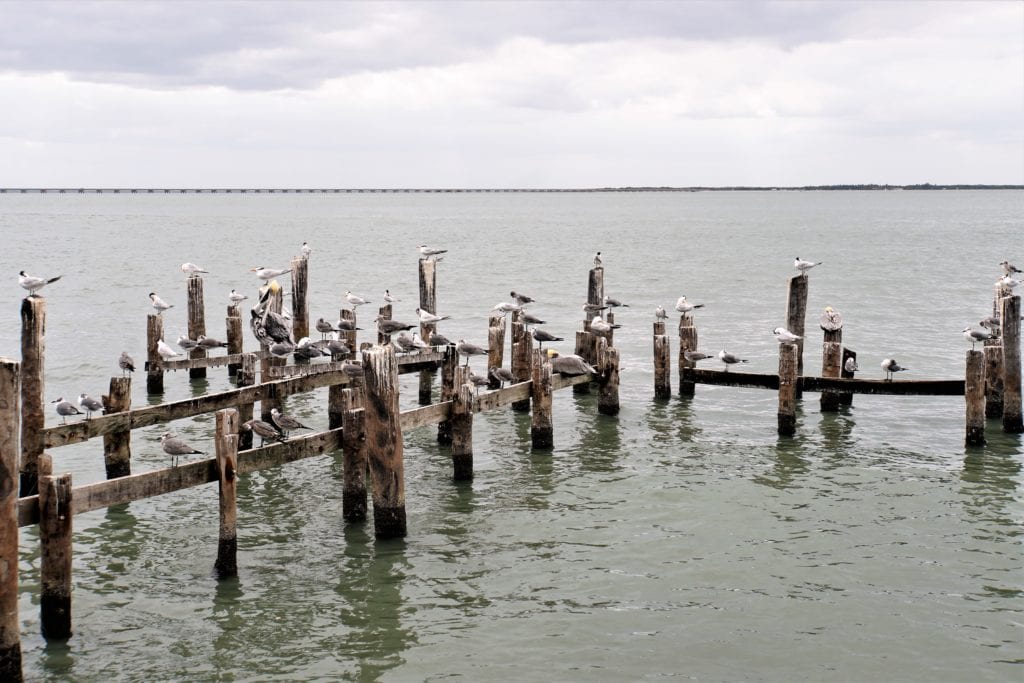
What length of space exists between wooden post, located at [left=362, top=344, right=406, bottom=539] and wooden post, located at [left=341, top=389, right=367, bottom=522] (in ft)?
1.28

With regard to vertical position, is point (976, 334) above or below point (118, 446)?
above

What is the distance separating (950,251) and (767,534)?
57913 millimetres

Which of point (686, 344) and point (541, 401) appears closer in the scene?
point (541, 401)

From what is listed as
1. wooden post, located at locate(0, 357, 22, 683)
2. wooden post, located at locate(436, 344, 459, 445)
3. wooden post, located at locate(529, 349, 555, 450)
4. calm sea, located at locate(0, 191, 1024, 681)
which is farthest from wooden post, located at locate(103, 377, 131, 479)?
wooden post, located at locate(529, 349, 555, 450)

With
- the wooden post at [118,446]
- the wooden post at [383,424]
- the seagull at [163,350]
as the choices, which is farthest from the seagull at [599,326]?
the wooden post at [118,446]

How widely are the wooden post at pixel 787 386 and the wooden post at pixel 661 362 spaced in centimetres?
271

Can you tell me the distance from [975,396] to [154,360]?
1365 centimetres

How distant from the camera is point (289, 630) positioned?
9492mm

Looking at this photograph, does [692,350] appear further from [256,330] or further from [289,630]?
[289,630]

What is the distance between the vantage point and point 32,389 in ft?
40.2

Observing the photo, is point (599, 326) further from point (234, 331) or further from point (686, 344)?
point (234, 331)

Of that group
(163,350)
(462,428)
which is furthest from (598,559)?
(163,350)

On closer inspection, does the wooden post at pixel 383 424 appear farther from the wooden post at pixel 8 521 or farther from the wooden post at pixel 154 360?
the wooden post at pixel 154 360

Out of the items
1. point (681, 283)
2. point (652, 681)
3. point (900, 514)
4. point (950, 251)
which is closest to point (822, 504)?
point (900, 514)
